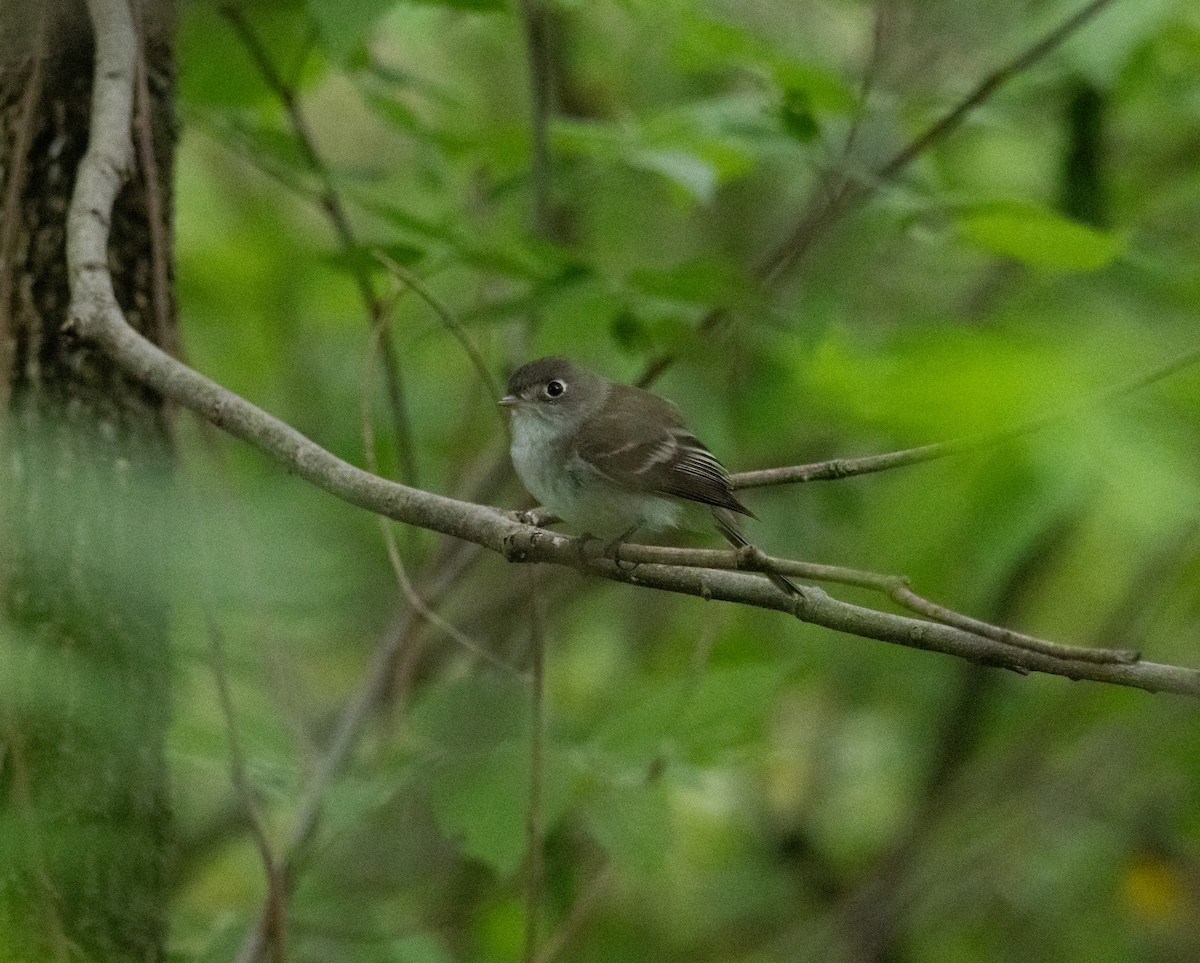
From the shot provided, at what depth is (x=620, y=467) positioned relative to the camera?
285 cm

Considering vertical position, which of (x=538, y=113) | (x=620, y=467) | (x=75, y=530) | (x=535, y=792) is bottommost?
(x=535, y=792)

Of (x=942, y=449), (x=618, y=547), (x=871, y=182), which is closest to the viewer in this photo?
(x=942, y=449)

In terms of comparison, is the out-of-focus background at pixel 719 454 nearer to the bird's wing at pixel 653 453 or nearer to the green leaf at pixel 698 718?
the green leaf at pixel 698 718

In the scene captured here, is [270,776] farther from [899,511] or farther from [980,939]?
[980,939]

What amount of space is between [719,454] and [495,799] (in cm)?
159

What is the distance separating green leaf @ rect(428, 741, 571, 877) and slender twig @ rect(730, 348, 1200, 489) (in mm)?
889

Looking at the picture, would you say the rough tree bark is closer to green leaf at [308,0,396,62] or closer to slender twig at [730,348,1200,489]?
green leaf at [308,0,396,62]

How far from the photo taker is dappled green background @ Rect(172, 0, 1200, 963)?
2.74 m

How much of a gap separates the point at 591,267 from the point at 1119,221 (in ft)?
7.64

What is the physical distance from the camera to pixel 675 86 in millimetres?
5785

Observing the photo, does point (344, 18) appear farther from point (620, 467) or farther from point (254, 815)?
point (254, 815)

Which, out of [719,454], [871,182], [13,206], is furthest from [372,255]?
[719,454]

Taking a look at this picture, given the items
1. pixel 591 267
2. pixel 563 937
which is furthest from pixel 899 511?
pixel 563 937

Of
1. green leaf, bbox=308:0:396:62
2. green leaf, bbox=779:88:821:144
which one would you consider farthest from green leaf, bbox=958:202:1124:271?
green leaf, bbox=308:0:396:62
